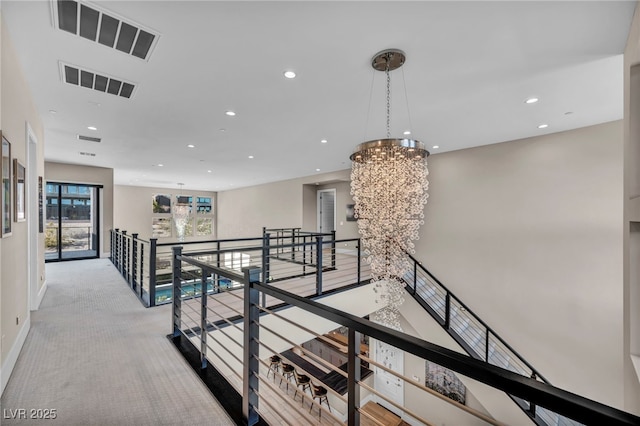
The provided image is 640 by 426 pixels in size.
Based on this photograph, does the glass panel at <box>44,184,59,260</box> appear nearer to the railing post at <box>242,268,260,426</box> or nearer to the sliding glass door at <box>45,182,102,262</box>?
the sliding glass door at <box>45,182,102,262</box>

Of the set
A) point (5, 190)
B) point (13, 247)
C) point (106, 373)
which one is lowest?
point (106, 373)

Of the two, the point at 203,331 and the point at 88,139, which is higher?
the point at 88,139

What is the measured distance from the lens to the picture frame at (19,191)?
251 centimetres

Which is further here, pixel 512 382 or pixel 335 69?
pixel 335 69

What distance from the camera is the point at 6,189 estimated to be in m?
2.21

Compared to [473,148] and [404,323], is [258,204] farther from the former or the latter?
[473,148]

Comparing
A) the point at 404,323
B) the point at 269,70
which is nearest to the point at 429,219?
the point at 404,323

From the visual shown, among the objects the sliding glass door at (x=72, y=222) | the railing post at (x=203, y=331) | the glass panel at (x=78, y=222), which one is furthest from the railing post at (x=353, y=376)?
the glass panel at (x=78, y=222)

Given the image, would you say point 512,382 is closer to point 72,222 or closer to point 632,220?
point 632,220

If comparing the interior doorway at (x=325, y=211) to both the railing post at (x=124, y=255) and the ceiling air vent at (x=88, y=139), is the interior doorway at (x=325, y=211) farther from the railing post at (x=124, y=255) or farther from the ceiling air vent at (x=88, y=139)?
the ceiling air vent at (x=88, y=139)

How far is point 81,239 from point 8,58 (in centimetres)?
769

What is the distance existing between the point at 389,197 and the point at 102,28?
3428 mm

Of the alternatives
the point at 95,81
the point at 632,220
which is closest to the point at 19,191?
the point at 95,81

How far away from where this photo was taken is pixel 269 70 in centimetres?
273
